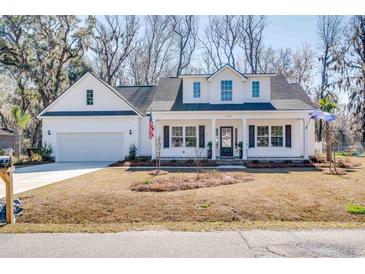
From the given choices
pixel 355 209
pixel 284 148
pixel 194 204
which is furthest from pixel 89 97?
pixel 355 209

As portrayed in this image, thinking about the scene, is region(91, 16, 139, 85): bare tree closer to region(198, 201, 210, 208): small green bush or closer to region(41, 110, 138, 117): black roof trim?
region(41, 110, 138, 117): black roof trim

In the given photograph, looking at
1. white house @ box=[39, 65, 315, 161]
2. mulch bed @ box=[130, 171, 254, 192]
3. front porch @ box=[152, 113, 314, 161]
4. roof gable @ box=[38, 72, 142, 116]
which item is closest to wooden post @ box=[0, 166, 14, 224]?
mulch bed @ box=[130, 171, 254, 192]

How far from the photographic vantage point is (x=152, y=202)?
28.2ft

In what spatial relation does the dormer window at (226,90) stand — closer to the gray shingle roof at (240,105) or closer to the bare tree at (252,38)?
the gray shingle roof at (240,105)

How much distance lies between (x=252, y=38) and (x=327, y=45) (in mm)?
8066

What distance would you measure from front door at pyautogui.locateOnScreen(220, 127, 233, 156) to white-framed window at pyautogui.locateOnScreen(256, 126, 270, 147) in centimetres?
173

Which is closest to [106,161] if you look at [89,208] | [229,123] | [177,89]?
[177,89]

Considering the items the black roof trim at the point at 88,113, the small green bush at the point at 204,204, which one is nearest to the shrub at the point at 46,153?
the black roof trim at the point at 88,113

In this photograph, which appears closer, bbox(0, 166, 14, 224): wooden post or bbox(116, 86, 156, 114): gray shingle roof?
bbox(0, 166, 14, 224): wooden post

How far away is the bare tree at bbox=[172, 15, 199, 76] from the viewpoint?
38.3 metres

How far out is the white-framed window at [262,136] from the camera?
20.7 metres

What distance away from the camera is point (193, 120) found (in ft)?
69.3

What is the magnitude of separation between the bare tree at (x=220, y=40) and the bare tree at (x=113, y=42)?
27.7 feet

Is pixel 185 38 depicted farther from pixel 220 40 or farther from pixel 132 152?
pixel 132 152
